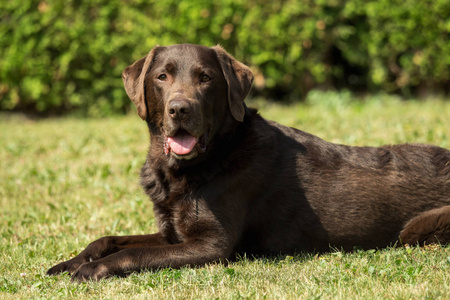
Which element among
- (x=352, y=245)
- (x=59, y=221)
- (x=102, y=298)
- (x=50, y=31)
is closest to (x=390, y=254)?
(x=352, y=245)

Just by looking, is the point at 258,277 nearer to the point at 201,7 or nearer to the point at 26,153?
the point at 26,153

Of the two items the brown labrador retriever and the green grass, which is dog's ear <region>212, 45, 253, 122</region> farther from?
the green grass

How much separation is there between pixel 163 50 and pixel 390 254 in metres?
2.21

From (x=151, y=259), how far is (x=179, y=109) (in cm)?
100

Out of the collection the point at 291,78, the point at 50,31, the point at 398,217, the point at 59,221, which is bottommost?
→ the point at 59,221

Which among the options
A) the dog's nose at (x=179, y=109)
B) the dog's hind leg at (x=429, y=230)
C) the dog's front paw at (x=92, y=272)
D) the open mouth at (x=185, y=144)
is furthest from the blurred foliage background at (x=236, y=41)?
the dog's front paw at (x=92, y=272)

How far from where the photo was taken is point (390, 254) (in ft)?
13.4

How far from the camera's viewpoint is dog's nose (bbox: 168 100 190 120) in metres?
3.89

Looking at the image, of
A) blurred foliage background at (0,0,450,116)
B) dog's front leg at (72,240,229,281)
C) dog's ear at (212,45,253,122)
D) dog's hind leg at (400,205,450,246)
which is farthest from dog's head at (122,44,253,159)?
blurred foliage background at (0,0,450,116)

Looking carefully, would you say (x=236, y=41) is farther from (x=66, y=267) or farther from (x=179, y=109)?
(x=66, y=267)

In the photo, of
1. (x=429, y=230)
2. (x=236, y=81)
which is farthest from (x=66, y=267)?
(x=429, y=230)

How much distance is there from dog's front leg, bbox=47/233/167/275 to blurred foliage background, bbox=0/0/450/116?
25.8 ft

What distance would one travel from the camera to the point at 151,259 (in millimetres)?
3828

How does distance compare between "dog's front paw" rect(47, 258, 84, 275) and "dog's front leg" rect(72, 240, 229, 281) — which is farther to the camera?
"dog's front paw" rect(47, 258, 84, 275)
